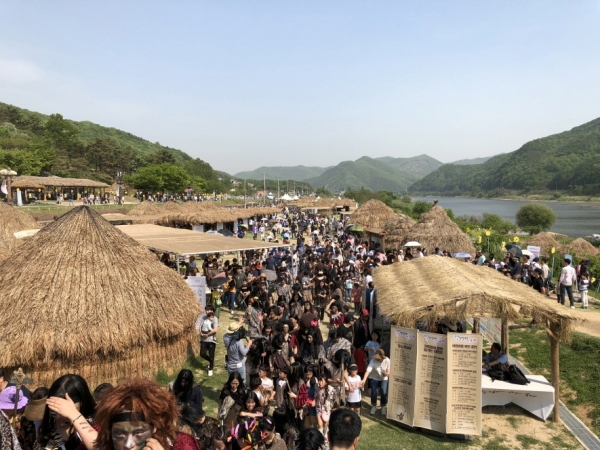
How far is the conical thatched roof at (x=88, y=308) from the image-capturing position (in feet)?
21.9

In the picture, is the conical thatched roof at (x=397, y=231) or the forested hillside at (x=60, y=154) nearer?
the conical thatched roof at (x=397, y=231)

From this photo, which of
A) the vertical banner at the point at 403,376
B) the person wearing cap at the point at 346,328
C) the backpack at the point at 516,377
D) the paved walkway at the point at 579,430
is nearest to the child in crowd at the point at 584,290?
the paved walkway at the point at 579,430

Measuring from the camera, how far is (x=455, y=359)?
6.36m

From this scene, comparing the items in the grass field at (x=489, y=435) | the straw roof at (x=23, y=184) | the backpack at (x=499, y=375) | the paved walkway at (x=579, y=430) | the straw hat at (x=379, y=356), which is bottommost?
the paved walkway at (x=579, y=430)

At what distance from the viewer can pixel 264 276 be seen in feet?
42.1

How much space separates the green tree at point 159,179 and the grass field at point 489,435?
164 feet

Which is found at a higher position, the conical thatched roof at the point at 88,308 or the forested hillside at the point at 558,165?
the forested hillside at the point at 558,165

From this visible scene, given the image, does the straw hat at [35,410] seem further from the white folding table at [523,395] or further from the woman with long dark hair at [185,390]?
the white folding table at [523,395]

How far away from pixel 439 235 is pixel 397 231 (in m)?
3.82

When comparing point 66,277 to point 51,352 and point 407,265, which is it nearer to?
point 51,352

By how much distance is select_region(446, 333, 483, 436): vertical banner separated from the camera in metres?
6.31

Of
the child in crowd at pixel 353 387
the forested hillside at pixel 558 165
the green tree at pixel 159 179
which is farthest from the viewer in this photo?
the forested hillside at pixel 558 165

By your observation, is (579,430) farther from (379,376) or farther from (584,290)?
(584,290)

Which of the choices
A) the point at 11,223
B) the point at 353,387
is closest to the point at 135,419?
the point at 353,387
